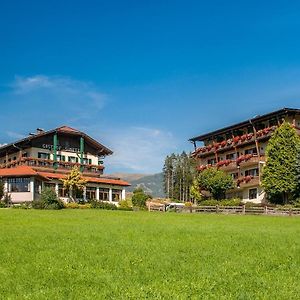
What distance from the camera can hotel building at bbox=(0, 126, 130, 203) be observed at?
6022 centimetres

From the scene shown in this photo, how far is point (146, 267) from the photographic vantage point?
A: 43.5ft

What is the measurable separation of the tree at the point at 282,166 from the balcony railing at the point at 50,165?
2717 cm

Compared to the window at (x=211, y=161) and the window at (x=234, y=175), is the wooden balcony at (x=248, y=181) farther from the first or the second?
the window at (x=211, y=161)

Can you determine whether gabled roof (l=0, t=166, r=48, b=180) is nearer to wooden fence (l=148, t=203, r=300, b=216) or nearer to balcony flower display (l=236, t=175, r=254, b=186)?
wooden fence (l=148, t=203, r=300, b=216)

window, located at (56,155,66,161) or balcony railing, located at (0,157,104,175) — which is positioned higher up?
window, located at (56,155,66,161)

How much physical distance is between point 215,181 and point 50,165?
23651mm

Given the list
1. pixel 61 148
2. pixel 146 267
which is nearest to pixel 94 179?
pixel 61 148

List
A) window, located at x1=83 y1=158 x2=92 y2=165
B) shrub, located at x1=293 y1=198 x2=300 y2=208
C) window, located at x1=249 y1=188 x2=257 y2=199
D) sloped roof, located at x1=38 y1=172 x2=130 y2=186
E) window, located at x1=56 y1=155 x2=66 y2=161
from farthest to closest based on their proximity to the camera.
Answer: window, located at x1=83 y1=158 x2=92 y2=165
window, located at x1=56 y1=155 x2=66 y2=161
window, located at x1=249 y1=188 x2=257 y2=199
sloped roof, located at x1=38 y1=172 x2=130 y2=186
shrub, located at x1=293 y1=198 x2=300 y2=208

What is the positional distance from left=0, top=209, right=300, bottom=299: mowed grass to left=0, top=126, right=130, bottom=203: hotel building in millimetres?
41391

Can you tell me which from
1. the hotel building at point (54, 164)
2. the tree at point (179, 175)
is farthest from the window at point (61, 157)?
the tree at point (179, 175)

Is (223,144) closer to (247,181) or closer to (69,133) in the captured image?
(247,181)

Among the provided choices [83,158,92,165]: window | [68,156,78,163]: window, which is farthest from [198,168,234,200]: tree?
[68,156,78,163]: window

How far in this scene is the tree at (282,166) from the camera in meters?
57.0

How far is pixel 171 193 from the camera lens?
393 feet
